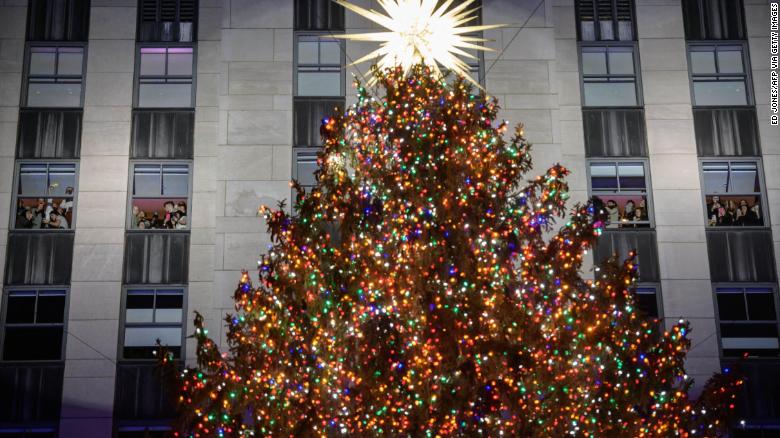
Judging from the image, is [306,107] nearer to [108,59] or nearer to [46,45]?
[108,59]

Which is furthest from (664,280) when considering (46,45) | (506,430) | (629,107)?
(46,45)

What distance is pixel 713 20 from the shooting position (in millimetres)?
20719

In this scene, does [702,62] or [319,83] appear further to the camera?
[702,62]

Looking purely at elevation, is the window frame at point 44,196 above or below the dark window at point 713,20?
below

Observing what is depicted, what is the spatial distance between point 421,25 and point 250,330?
19.0 ft

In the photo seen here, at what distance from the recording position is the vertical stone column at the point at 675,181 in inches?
734

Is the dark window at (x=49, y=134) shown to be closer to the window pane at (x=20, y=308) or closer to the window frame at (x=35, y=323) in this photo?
the window frame at (x=35, y=323)

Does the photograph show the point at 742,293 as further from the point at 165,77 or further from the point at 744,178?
the point at 165,77

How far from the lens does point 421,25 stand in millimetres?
14141

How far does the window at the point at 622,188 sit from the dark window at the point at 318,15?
702cm

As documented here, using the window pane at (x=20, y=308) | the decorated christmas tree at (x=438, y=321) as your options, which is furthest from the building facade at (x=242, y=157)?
the decorated christmas tree at (x=438, y=321)

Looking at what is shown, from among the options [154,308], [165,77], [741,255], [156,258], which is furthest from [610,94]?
[154,308]

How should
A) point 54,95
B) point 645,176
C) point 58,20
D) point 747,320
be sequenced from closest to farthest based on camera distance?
point 747,320 → point 645,176 → point 54,95 → point 58,20

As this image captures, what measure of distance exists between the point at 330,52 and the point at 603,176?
23.5 feet
